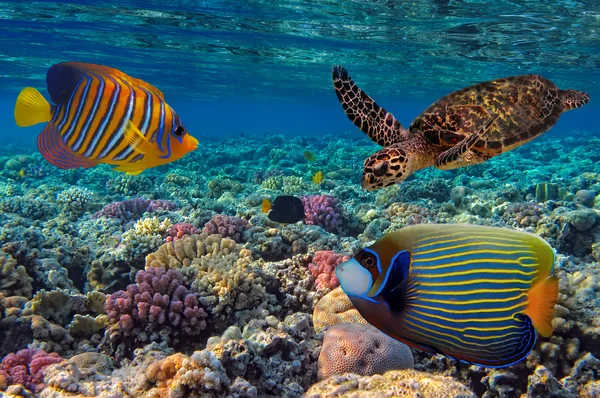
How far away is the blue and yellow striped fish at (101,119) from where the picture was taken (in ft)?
7.45

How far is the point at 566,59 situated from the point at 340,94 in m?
26.4

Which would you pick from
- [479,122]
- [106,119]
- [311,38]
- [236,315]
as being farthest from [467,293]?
[311,38]

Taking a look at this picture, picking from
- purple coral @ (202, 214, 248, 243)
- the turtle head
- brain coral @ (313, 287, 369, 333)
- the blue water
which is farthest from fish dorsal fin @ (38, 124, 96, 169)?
the blue water

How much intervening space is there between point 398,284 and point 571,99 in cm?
224

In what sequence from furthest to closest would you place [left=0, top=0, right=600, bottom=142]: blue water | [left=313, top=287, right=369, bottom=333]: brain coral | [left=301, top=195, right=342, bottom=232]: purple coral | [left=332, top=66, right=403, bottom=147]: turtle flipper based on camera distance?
[left=0, top=0, right=600, bottom=142]: blue water → [left=301, top=195, right=342, bottom=232]: purple coral → [left=313, top=287, right=369, bottom=333]: brain coral → [left=332, top=66, right=403, bottom=147]: turtle flipper

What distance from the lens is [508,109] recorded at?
2539 millimetres

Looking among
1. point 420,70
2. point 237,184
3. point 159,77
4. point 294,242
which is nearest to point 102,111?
point 294,242

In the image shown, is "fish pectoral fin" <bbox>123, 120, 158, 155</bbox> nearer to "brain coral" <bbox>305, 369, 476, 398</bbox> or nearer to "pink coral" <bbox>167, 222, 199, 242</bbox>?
"brain coral" <bbox>305, 369, 476, 398</bbox>

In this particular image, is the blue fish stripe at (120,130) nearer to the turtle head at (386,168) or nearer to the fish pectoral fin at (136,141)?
the fish pectoral fin at (136,141)

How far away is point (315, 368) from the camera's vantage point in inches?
132

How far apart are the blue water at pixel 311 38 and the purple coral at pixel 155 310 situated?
13.9 metres

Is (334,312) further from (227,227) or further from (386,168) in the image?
(227,227)

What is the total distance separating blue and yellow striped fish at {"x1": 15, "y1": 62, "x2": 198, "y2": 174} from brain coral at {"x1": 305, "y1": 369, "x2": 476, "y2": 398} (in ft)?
6.11

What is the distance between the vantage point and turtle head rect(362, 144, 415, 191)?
2.62m
